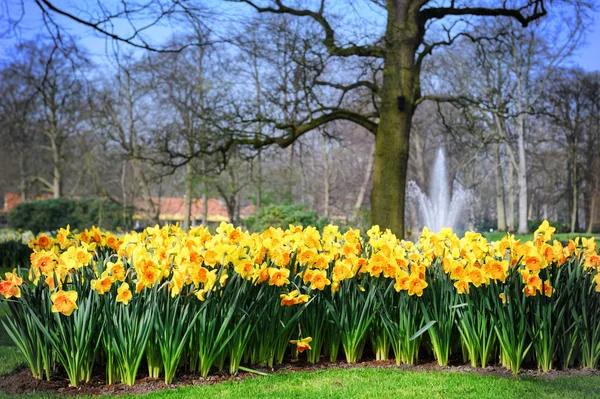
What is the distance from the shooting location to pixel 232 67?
69.7ft

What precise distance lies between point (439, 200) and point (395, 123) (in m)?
19.5

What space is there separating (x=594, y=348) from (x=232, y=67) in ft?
60.6

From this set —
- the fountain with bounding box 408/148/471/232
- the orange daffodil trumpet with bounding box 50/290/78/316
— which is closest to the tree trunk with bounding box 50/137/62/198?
the fountain with bounding box 408/148/471/232

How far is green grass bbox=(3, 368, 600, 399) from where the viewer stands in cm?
351

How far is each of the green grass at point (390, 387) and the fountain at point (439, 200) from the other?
55.5ft

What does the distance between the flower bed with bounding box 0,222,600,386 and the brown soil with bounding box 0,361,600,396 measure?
6 cm

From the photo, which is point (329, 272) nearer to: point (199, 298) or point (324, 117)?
point (199, 298)

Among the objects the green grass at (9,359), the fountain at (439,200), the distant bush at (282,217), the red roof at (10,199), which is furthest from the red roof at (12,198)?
the green grass at (9,359)

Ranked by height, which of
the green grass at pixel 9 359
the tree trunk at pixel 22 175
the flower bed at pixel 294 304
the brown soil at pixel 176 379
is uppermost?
the tree trunk at pixel 22 175

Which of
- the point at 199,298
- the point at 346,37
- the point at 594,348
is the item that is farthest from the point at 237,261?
the point at 346,37

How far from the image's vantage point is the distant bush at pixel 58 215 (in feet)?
69.5

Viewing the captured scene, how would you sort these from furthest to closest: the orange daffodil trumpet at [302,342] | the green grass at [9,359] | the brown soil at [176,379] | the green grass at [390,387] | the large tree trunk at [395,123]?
the large tree trunk at [395,123] → the green grass at [9,359] → the orange daffodil trumpet at [302,342] → the brown soil at [176,379] → the green grass at [390,387]

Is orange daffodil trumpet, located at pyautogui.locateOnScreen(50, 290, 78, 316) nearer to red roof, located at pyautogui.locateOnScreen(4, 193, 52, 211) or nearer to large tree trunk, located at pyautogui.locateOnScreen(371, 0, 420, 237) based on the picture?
large tree trunk, located at pyautogui.locateOnScreen(371, 0, 420, 237)

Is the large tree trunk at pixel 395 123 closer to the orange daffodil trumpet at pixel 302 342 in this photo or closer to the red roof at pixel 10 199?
the orange daffodil trumpet at pixel 302 342
